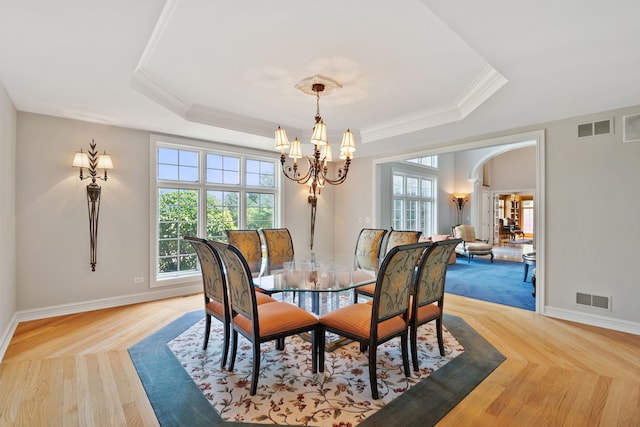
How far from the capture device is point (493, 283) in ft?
17.6

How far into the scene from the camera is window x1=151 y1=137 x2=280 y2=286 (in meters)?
4.39

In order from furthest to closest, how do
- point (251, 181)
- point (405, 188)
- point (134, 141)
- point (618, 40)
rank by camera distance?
point (405, 188), point (251, 181), point (134, 141), point (618, 40)

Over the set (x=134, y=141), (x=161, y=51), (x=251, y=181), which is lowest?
A: (x=251, y=181)

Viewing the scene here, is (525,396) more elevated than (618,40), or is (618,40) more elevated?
(618,40)

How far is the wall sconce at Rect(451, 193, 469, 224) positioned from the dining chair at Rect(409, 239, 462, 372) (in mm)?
7812

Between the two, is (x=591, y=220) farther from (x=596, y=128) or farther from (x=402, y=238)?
(x=402, y=238)

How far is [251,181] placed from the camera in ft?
17.4

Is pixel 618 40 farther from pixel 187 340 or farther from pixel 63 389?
pixel 63 389

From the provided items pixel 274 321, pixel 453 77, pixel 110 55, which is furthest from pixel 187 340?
pixel 453 77

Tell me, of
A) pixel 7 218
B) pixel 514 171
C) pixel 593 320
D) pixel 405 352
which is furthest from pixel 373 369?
pixel 514 171

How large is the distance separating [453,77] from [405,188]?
521cm

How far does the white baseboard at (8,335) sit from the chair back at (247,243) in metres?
2.15

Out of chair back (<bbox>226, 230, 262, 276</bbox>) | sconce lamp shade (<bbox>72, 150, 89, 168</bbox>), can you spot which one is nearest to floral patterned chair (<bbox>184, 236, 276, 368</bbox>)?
chair back (<bbox>226, 230, 262, 276</bbox>)

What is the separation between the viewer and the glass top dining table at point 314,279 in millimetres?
2486
